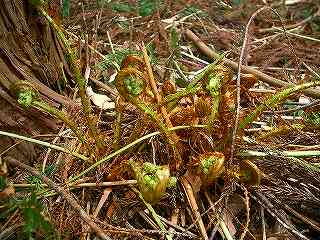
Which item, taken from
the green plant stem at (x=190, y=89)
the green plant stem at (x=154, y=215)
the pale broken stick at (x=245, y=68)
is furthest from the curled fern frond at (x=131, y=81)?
the pale broken stick at (x=245, y=68)

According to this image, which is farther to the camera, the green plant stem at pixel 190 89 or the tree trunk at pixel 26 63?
the tree trunk at pixel 26 63

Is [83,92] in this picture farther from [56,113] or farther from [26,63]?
[26,63]

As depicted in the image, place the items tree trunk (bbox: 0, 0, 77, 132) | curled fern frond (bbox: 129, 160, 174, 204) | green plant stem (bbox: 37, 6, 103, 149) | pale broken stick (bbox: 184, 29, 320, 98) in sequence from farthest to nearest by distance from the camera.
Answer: pale broken stick (bbox: 184, 29, 320, 98) → tree trunk (bbox: 0, 0, 77, 132) → green plant stem (bbox: 37, 6, 103, 149) → curled fern frond (bbox: 129, 160, 174, 204)

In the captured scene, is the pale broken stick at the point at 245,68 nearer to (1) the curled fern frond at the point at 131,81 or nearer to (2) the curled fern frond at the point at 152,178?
(1) the curled fern frond at the point at 131,81

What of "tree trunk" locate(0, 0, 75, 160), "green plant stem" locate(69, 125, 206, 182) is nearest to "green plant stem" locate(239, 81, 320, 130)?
"green plant stem" locate(69, 125, 206, 182)

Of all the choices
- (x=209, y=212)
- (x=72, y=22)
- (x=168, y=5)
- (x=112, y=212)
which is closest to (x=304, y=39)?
(x=168, y=5)

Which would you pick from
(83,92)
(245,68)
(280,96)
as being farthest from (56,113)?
(245,68)

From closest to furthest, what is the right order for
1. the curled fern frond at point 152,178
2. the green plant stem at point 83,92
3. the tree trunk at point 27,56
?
the curled fern frond at point 152,178 → the green plant stem at point 83,92 → the tree trunk at point 27,56

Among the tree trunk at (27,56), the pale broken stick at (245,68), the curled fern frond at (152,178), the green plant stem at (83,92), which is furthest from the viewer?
the pale broken stick at (245,68)

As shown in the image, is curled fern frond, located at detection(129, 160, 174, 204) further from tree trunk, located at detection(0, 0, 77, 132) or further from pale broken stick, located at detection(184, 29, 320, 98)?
pale broken stick, located at detection(184, 29, 320, 98)

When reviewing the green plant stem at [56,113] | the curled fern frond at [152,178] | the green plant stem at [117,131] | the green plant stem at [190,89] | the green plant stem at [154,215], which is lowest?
the green plant stem at [154,215]

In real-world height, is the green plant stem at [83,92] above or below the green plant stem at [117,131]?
above

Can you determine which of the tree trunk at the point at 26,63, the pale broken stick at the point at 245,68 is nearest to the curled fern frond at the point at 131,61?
the tree trunk at the point at 26,63
